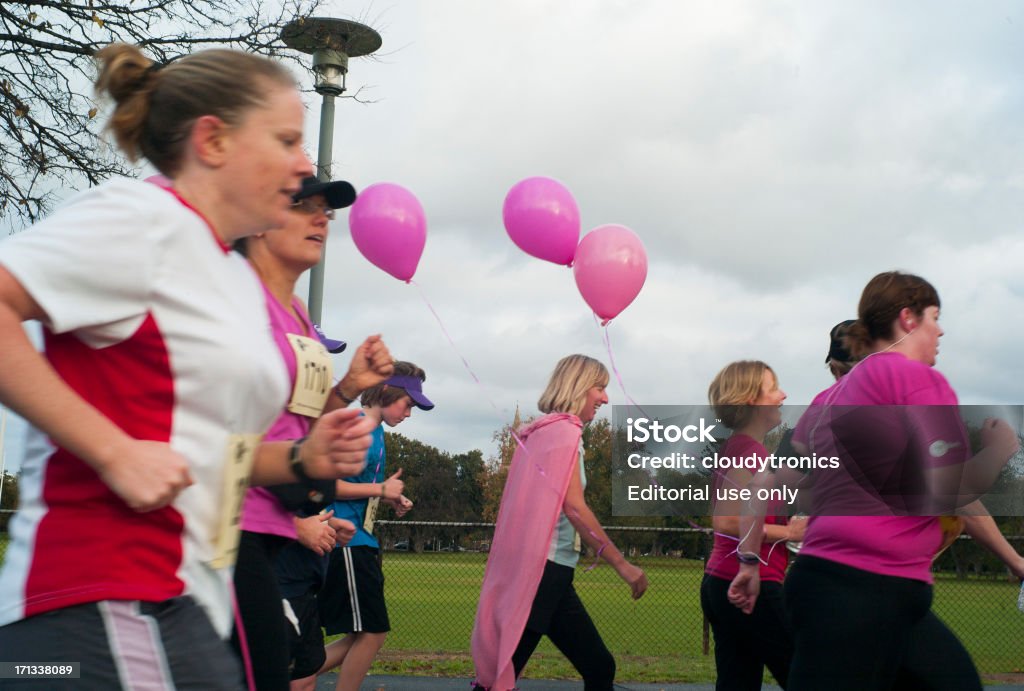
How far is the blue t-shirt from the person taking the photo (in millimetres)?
5539

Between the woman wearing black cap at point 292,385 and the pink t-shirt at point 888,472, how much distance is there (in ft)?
4.63

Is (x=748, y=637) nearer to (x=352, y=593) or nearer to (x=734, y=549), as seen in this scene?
(x=734, y=549)

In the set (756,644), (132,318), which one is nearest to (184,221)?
(132,318)

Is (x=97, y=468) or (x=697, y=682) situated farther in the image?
(x=697, y=682)

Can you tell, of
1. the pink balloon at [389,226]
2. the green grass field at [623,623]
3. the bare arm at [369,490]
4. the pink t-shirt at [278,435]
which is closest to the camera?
the pink t-shirt at [278,435]

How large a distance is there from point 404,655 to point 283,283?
7.83 meters

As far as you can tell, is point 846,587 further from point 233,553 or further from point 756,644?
point 233,553

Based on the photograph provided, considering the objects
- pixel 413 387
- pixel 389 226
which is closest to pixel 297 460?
pixel 413 387

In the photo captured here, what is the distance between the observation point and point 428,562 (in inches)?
488

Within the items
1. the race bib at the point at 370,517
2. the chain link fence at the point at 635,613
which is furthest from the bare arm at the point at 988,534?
the chain link fence at the point at 635,613

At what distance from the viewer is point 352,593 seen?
5.71 meters

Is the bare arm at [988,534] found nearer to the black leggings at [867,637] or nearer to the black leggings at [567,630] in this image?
the black leggings at [867,637]

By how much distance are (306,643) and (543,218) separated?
133 inches

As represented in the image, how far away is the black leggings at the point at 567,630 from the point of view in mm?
5250
